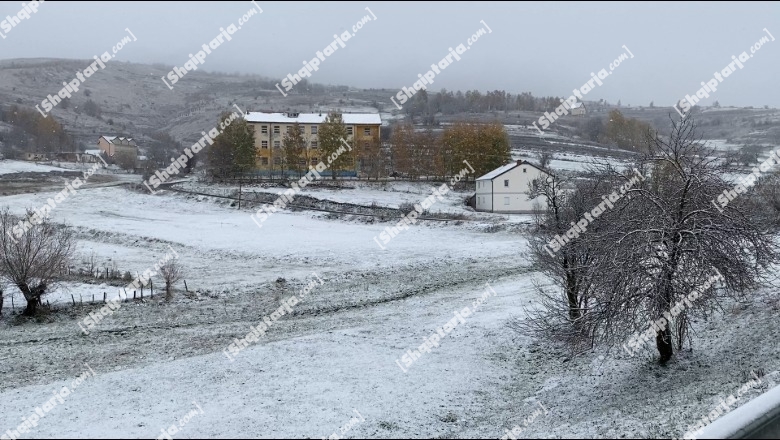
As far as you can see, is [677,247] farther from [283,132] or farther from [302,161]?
[283,132]

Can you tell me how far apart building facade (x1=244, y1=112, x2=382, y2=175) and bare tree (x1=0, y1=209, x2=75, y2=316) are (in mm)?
56944

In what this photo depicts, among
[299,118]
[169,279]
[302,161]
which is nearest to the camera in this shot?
[169,279]

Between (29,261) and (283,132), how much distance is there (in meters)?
65.5

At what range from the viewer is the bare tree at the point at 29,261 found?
83.7ft

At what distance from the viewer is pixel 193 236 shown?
153 ft

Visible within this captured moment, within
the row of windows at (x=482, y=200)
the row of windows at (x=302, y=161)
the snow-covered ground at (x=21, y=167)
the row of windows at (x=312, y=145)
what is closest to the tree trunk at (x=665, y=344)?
the row of windows at (x=482, y=200)

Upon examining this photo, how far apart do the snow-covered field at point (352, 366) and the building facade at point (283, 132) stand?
164 ft

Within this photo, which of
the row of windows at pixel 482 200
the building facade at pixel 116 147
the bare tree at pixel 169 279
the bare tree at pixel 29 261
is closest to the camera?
the bare tree at pixel 29 261

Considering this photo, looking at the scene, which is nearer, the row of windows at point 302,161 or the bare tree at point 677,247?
the bare tree at point 677,247

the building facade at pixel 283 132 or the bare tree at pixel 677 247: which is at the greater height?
the building facade at pixel 283 132

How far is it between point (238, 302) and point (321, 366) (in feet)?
40.6

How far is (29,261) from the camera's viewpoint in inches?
1011

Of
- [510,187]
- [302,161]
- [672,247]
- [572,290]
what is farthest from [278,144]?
[672,247]

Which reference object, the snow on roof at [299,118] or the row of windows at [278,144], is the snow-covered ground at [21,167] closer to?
the snow on roof at [299,118]
